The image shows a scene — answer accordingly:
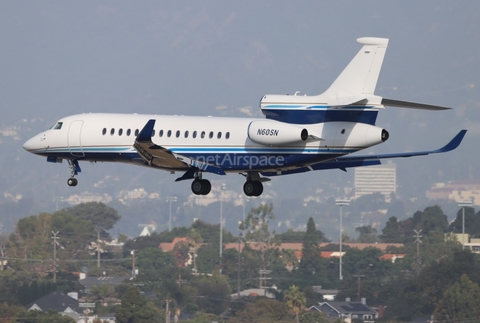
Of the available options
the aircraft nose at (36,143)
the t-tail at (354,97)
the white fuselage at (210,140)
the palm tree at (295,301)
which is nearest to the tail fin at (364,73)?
the t-tail at (354,97)

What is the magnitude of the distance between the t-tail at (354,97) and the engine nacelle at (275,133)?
988 mm

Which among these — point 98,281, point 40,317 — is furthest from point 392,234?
point 40,317

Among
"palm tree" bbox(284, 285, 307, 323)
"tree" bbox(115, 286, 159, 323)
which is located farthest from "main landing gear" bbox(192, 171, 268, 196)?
"palm tree" bbox(284, 285, 307, 323)

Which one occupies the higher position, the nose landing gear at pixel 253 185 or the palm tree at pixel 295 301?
the nose landing gear at pixel 253 185

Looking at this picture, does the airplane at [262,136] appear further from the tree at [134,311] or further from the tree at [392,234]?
the tree at [392,234]

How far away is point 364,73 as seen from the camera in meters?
43.3

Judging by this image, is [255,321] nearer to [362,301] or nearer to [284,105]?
[362,301]

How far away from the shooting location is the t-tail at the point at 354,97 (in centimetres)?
4269

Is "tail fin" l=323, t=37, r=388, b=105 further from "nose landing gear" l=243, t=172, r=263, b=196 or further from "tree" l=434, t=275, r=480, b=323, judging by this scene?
"tree" l=434, t=275, r=480, b=323

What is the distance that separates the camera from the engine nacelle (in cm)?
4359

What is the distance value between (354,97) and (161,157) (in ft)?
32.0

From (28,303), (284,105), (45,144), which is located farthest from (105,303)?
(284,105)

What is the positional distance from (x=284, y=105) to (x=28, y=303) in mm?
67410

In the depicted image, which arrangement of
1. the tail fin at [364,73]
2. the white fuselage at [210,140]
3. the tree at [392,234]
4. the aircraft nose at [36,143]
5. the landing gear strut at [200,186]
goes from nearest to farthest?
the tail fin at [364,73] < the white fuselage at [210,140] < the landing gear strut at [200,186] < the aircraft nose at [36,143] < the tree at [392,234]
